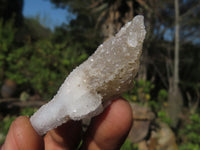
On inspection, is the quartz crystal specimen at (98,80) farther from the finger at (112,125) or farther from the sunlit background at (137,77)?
the sunlit background at (137,77)

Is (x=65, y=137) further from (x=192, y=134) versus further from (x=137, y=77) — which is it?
(x=192, y=134)

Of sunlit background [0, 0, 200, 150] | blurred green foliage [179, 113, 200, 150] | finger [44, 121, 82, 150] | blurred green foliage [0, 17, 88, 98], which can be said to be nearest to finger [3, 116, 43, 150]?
finger [44, 121, 82, 150]

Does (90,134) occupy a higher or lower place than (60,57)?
higher

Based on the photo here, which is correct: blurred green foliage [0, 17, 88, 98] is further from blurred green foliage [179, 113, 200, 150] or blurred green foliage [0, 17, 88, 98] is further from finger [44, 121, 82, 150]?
blurred green foliage [179, 113, 200, 150]

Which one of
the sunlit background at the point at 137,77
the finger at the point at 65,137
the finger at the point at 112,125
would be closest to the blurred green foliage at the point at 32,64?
the sunlit background at the point at 137,77

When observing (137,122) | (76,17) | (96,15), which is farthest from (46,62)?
(76,17)

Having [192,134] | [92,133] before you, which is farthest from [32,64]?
[192,134]

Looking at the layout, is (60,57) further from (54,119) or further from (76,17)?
(54,119)
